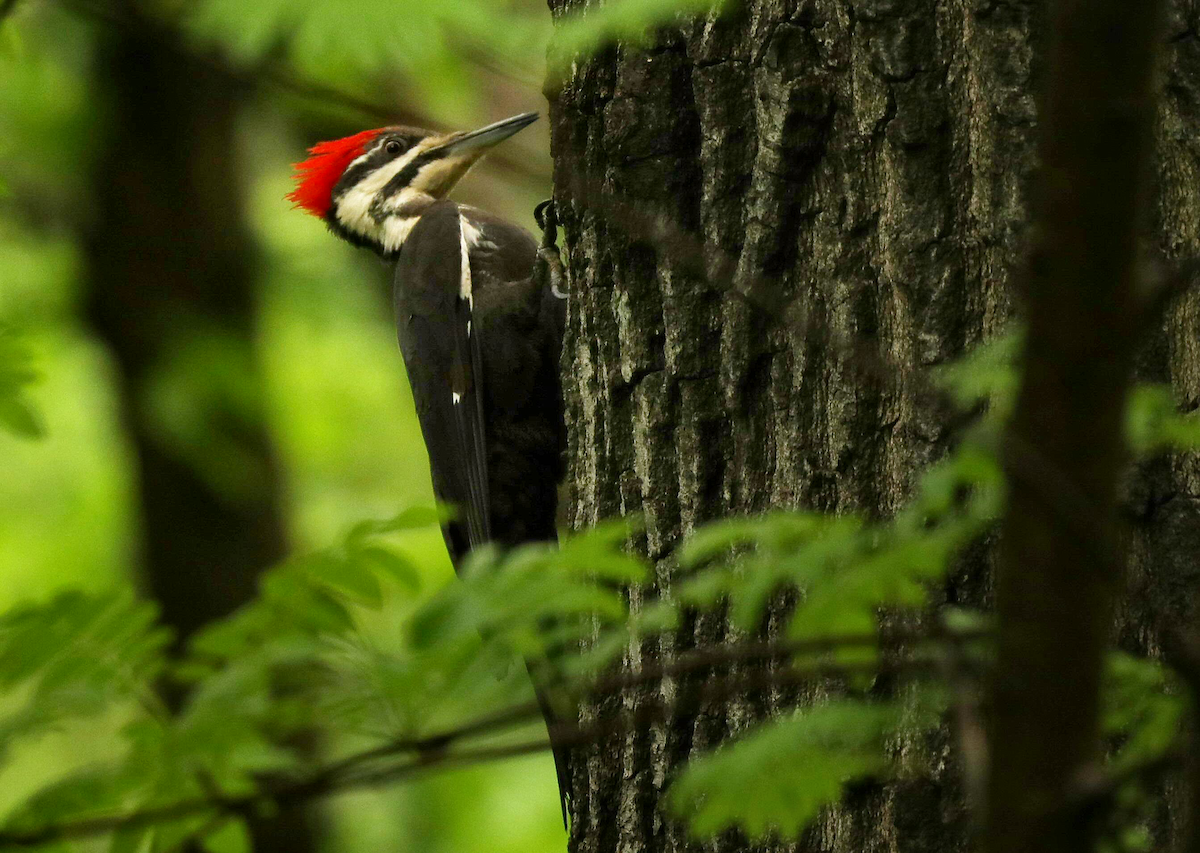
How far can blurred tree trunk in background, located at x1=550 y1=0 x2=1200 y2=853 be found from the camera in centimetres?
179

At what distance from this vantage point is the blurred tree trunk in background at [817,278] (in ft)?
5.87

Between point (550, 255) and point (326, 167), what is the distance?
4.69 ft

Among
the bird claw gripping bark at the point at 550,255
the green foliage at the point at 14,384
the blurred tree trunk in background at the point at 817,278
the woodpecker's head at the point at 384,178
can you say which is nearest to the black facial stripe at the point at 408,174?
the woodpecker's head at the point at 384,178

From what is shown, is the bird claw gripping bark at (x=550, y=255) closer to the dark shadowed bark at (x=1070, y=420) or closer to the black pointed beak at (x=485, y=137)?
the black pointed beak at (x=485, y=137)

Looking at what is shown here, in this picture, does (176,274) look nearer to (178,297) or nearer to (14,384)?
(178,297)

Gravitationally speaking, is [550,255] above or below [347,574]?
above

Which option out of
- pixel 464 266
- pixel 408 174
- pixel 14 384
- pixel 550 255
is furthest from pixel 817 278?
pixel 408 174

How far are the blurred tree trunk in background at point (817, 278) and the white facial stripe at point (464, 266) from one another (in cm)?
159

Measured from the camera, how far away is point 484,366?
3840mm

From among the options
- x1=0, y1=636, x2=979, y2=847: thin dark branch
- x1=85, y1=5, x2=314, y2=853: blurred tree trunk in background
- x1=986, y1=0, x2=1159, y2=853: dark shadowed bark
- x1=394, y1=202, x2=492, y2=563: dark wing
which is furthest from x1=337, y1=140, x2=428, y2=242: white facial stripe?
x1=986, y1=0, x2=1159, y2=853: dark shadowed bark

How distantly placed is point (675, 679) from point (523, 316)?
6.33 ft

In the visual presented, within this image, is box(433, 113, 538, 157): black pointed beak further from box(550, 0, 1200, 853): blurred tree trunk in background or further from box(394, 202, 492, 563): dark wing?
box(550, 0, 1200, 853): blurred tree trunk in background

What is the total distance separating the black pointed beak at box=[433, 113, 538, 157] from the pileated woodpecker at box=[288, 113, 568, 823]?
0.01 meters

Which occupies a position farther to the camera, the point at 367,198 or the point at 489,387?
the point at 367,198
